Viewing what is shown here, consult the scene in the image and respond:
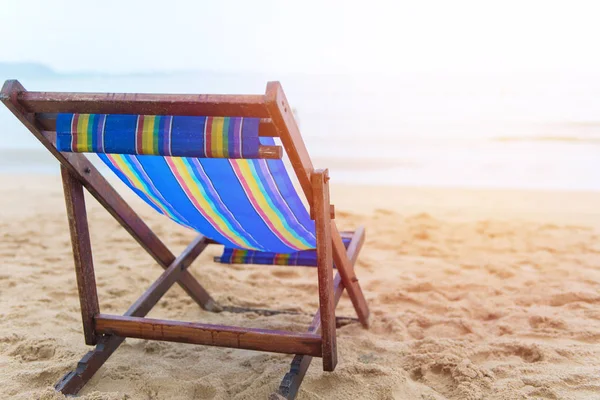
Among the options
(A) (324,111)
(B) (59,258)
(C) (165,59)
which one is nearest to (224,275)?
(B) (59,258)

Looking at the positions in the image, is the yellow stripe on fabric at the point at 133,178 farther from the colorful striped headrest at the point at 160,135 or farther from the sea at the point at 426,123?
the sea at the point at 426,123

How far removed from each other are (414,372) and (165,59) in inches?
722

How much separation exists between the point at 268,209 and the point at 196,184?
0.26m

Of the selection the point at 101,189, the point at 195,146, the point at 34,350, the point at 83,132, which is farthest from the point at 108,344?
the point at 195,146

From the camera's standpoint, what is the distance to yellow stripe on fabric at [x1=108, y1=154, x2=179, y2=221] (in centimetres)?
202

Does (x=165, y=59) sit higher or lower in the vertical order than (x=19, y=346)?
higher

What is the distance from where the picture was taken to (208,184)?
81.8 inches

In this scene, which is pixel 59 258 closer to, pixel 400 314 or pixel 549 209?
pixel 400 314

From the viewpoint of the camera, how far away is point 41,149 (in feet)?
30.3

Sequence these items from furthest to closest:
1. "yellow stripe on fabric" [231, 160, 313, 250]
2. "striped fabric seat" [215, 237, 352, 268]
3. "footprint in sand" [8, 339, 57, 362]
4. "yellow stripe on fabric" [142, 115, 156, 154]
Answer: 1. "striped fabric seat" [215, 237, 352, 268]
2. "footprint in sand" [8, 339, 57, 362]
3. "yellow stripe on fabric" [231, 160, 313, 250]
4. "yellow stripe on fabric" [142, 115, 156, 154]

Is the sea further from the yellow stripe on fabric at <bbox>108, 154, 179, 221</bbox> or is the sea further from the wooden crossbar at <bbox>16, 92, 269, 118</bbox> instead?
the wooden crossbar at <bbox>16, 92, 269, 118</bbox>

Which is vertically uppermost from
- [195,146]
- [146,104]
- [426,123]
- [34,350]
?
[426,123]

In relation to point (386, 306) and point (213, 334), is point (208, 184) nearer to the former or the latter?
point (213, 334)

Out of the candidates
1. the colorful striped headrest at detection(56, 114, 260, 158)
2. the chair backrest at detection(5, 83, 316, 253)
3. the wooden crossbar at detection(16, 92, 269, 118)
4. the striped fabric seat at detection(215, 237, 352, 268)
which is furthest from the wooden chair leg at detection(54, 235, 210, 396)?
the wooden crossbar at detection(16, 92, 269, 118)
